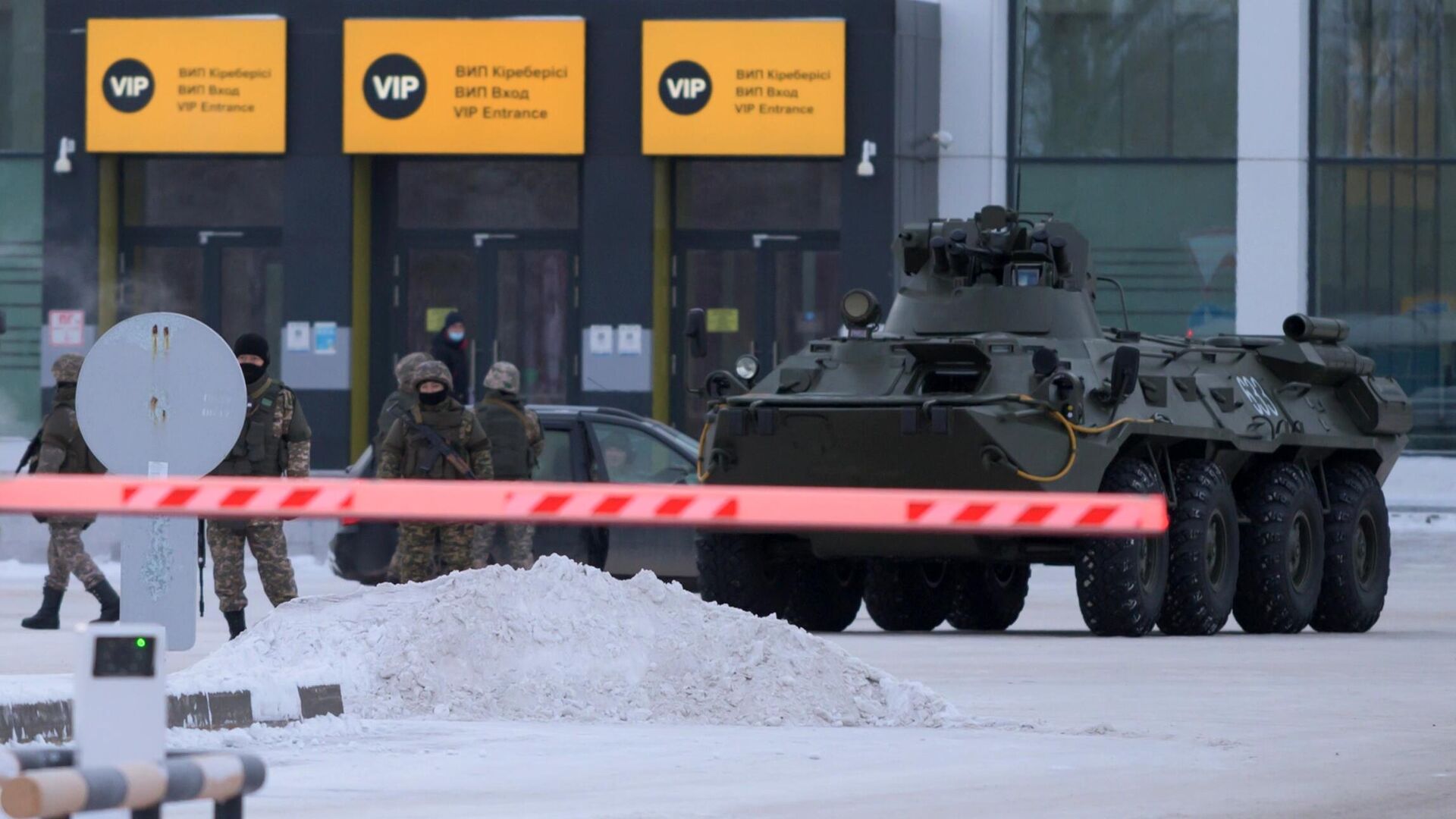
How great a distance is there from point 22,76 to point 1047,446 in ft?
52.2

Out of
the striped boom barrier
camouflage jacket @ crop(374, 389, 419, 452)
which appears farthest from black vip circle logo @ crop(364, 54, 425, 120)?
the striped boom barrier

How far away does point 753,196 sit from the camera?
28.8 m

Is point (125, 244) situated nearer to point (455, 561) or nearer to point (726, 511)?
point (455, 561)

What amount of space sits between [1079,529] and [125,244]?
23.0 m

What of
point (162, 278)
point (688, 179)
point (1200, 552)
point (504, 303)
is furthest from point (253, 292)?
point (1200, 552)

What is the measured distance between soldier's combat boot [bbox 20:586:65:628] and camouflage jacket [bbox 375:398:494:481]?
2.13 metres

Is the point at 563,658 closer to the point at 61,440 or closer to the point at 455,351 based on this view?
the point at 61,440

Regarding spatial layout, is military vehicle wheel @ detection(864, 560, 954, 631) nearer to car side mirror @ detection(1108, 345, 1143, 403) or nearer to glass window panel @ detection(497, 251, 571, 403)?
car side mirror @ detection(1108, 345, 1143, 403)

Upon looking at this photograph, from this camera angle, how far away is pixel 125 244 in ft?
96.0

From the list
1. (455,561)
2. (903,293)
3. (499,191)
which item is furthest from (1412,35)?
(455,561)

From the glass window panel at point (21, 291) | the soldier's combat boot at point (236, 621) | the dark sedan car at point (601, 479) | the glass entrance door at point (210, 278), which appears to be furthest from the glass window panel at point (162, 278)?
the soldier's combat boot at point (236, 621)

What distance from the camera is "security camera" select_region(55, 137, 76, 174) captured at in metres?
28.5

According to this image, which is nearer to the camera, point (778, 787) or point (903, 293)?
point (778, 787)

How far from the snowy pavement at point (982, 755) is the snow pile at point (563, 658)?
0.28 metres
